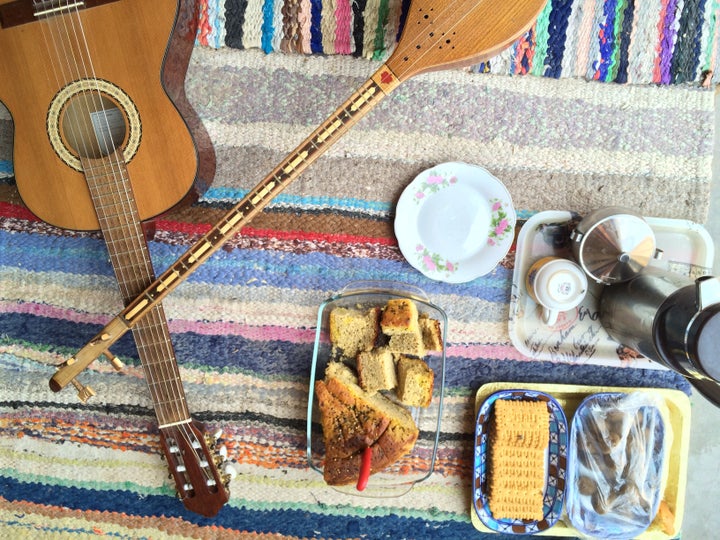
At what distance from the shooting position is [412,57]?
109 centimetres

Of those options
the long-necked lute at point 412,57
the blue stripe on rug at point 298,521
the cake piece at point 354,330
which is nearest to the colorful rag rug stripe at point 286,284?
the blue stripe on rug at point 298,521

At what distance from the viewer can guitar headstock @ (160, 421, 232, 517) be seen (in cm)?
123

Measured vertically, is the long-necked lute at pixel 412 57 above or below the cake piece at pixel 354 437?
above

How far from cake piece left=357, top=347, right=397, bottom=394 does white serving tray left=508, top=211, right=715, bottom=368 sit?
0.32 m

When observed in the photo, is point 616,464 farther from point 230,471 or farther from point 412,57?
point 412,57

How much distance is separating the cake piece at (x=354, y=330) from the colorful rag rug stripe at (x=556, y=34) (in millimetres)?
604

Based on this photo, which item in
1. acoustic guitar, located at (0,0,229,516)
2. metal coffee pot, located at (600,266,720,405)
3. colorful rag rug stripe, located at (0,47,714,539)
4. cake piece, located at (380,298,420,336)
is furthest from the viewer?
Result: colorful rag rug stripe, located at (0,47,714,539)

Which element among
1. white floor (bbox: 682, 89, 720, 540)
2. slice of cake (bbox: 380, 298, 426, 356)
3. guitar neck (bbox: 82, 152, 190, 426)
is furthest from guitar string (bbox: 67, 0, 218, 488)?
white floor (bbox: 682, 89, 720, 540)

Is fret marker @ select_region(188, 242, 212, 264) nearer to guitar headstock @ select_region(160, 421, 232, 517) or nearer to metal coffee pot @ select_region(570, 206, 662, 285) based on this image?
guitar headstock @ select_region(160, 421, 232, 517)

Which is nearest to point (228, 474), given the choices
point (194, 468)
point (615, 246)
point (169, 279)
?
point (194, 468)

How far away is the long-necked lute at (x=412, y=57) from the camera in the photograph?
109 centimetres

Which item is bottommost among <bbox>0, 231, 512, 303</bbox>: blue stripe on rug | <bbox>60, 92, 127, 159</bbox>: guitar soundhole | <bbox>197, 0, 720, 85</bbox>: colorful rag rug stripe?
<bbox>0, 231, 512, 303</bbox>: blue stripe on rug

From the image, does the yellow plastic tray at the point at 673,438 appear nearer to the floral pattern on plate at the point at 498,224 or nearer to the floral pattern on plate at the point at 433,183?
the floral pattern on plate at the point at 498,224

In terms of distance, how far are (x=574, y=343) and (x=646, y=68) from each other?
26.3 inches
